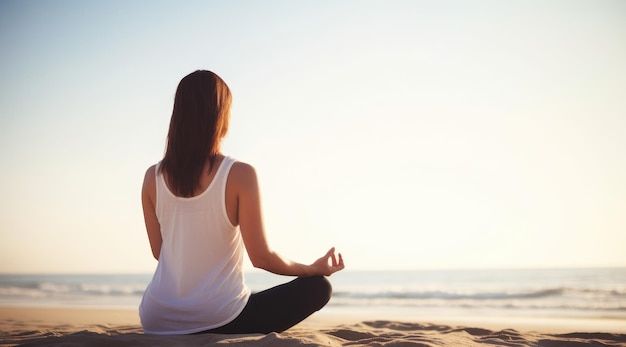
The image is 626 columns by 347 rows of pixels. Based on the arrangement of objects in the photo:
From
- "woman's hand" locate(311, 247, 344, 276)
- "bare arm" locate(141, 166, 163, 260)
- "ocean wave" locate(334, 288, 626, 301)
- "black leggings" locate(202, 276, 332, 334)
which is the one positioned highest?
"bare arm" locate(141, 166, 163, 260)

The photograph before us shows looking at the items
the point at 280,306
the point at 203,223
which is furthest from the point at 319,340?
the point at 203,223

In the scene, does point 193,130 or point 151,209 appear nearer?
point 193,130

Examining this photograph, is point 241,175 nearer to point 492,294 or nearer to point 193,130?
point 193,130

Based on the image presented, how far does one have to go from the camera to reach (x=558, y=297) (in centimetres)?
1177

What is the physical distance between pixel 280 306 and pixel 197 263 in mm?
525

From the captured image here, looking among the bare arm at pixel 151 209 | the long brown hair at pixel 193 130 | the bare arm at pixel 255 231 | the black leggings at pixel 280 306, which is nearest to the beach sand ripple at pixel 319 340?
the black leggings at pixel 280 306

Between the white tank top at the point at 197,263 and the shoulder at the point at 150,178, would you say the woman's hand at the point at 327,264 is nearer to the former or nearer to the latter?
the white tank top at the point at 197,263

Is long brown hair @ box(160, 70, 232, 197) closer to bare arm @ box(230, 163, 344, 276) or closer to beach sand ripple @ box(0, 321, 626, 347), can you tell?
bare arm @ box(230, 163, 344, 276)

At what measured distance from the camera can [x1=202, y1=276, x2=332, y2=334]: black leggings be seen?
9.23 feet

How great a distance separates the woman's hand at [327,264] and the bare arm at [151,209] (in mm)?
871

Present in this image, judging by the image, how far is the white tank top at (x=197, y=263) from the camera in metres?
2.62

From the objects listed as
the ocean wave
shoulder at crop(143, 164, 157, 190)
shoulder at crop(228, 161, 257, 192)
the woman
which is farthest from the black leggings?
the ocean wave

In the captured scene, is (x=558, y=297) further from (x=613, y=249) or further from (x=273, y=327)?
(x=613, y=249)

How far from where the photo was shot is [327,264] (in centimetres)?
293
